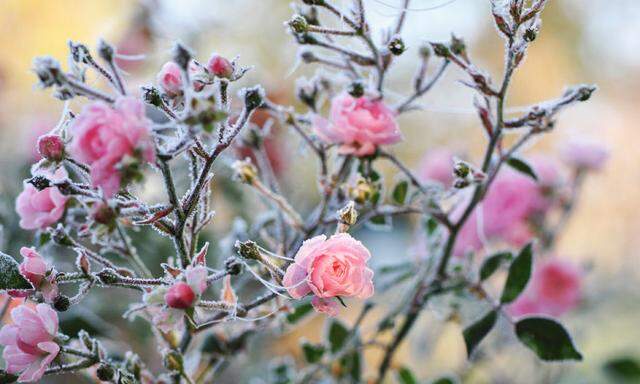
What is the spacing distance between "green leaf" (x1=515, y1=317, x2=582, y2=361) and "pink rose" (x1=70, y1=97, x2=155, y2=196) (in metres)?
0.30

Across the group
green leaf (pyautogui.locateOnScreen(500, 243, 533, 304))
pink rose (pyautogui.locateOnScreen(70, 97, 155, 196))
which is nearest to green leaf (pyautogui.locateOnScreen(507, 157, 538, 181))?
green leaf (pyautogui.locateOnScreen(500, 243, 533, 304))

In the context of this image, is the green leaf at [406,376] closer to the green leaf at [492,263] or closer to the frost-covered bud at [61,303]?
the green leaf at [492,263]

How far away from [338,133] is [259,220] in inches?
4.6

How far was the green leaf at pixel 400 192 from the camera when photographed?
0.52m

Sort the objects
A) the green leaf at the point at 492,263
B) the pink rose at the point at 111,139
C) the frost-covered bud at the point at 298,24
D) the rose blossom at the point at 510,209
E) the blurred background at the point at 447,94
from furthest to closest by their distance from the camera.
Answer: the blurred background at the point at 447,94, the rose blossom at the point at 510,209, the green leaf at the point at 492,263, the frost-covered bud at the point at 298,24, the pink rose at the point at 111,139

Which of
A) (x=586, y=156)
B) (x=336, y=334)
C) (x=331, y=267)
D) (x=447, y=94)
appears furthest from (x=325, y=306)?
(x=447, y=94)

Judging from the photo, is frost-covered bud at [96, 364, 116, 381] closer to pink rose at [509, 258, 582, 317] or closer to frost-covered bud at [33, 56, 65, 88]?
frost-covered bud at [33, 56, 65, 88]

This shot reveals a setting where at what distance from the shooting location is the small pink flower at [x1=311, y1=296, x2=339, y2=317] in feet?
1.18

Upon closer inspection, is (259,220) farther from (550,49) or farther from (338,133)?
(550,49)

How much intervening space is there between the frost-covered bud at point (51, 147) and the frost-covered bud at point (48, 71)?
40 mm

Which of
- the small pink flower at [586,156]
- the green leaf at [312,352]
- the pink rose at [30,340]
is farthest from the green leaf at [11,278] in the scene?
the small pink flower at [586,156]

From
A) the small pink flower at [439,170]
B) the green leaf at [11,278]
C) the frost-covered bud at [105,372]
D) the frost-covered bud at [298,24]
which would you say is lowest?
the frost-covered bud at [105,372]

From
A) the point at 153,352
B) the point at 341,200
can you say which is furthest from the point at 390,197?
the point at 153,352

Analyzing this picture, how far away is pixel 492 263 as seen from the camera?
20.8 inches
